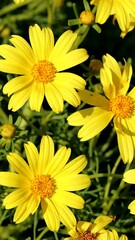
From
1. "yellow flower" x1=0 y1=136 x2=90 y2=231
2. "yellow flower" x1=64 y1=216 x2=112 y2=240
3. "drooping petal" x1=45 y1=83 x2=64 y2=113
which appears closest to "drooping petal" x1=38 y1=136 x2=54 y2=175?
"yellow flower" x1=0 y1=136 x2=90 y2=231

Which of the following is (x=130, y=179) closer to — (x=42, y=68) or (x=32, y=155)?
(x=32, y=155)

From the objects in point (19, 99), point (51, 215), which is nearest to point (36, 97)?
point (19, 99)

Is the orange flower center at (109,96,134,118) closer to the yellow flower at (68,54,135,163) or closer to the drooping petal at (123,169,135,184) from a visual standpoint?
the yellow flower at (68,54,135,163)

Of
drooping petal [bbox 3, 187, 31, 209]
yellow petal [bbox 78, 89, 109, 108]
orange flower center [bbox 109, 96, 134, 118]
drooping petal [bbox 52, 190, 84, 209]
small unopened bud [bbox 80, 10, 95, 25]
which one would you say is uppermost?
small unopened bud [bbox 80, 10, 95, 25]

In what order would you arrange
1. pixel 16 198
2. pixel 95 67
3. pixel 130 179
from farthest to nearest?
pixel 95 67 < pixel 130 179 < pixel 16 198

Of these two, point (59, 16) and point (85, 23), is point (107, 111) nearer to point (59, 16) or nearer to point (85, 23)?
point (85, 23)

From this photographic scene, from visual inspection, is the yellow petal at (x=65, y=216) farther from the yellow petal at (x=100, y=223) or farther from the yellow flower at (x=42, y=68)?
the yellow flower at (x=42, y=68)
